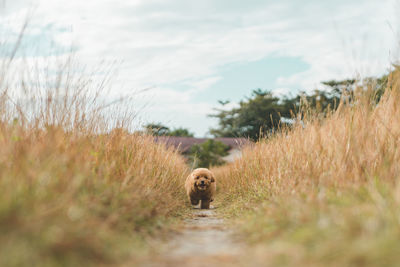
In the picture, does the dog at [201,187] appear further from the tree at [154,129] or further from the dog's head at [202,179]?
the tree at [154,129]

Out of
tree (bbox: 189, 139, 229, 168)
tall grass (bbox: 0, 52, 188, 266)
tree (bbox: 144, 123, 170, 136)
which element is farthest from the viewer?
tree (bbox: 189, 139, 229, 168)

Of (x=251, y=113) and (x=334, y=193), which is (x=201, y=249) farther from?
(x=251, y=113)

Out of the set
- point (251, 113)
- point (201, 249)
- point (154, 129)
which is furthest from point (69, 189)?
point (251, 113)

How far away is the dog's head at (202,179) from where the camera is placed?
634cm

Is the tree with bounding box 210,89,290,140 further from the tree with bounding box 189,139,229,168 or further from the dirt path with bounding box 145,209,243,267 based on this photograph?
the dirt path with bounding box 145,209,243,267

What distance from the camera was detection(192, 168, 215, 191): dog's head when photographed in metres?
6.34

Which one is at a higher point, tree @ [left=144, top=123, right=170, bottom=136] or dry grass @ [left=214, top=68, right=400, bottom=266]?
tree @ [left=144, top=123, right=170, bottom=136]

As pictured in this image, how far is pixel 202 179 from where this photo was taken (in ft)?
20.8

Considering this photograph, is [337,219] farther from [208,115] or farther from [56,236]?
[208,115]

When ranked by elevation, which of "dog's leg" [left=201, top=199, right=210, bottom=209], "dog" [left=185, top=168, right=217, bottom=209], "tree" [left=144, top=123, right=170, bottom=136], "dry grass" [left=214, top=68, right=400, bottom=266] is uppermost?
"tree" [left=144, top=123, right=170, bottom=136]

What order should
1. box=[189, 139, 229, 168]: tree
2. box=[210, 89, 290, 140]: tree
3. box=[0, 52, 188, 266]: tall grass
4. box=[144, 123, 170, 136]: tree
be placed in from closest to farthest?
box=[0, 52, 188, 266]: tall grass → box=[144, 123, 170, 136]: tree → box=[189, 139, 229, 168]: tree → box=[210, 89, 290, 140]: tree

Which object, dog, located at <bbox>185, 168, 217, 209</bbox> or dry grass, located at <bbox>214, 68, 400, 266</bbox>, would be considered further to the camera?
dog, located at <bbox>185, 168, 217, 209</bbox>

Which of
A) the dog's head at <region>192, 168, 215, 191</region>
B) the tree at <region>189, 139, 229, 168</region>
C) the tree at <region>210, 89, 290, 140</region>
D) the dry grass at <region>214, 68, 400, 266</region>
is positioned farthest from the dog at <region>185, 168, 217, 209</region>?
the tree at <region>210, 89, 290, 140</region>

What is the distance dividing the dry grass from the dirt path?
18 cm
